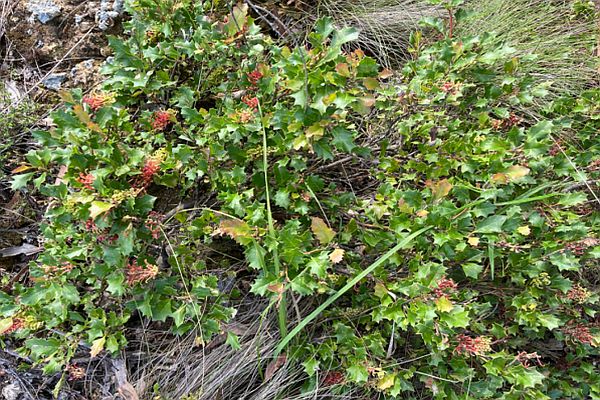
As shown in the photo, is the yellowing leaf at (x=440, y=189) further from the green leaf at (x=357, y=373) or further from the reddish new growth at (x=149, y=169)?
the reddish new growth at (x=149, y=169)

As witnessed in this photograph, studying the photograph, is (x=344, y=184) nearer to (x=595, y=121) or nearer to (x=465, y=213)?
(x=465, y=213)

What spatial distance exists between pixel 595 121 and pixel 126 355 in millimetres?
2067

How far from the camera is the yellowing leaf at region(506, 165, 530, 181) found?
1.50m

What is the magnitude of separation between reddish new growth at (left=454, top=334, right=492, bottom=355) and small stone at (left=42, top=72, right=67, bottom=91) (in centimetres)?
196

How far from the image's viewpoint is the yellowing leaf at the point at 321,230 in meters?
1.46

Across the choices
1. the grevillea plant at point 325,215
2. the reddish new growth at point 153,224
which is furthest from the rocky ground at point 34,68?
the reddish new growth at point 153,224

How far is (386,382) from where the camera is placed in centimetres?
156

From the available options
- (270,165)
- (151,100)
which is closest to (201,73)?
(151,100)

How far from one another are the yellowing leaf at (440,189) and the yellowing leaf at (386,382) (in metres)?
0.61

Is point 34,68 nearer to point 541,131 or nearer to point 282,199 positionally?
point 282,199

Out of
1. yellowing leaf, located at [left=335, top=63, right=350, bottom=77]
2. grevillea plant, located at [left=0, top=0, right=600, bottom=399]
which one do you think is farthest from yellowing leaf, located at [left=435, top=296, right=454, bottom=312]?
yellowing leaf, located at [left=335, top=63, right=350, bottom=77]

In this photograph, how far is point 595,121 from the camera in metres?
1.91

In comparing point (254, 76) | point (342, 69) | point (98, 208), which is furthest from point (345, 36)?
point (98, 208)

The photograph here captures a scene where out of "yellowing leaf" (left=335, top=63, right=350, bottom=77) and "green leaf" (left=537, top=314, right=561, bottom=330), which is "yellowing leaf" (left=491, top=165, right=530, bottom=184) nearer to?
"green leaf" (left=537, top=314, right=561, bottom=330)
